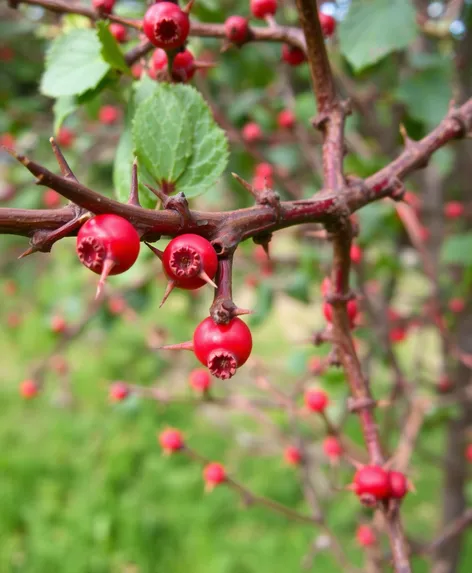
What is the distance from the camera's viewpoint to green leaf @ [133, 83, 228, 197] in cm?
69

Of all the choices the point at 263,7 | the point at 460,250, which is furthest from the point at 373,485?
the point at 460,250

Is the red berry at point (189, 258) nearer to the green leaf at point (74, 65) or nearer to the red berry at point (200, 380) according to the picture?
the green leaf at point (74, 65)

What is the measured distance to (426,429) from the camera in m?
2.20

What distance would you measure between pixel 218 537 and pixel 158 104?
107 inches

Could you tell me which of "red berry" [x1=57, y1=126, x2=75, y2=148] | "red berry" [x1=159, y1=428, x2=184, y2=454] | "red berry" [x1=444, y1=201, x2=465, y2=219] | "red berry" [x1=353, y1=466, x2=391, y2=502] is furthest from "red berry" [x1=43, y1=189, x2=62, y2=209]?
"red berry" [x1=353, y1=466, x2=391, y2=502]

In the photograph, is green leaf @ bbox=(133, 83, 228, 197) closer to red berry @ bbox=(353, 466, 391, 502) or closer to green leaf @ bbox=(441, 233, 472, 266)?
red berry @ bbox=(353, 466, 391, 502)

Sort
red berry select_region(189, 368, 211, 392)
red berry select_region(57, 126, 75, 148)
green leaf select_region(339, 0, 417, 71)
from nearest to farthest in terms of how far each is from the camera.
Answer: green leaf select_region(339, 0, 417, 71)
red berry select_region(189, 368, 211, 392)
red berry select_region(57, 126, 75, 148)

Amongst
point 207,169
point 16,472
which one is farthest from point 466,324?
point 16,472

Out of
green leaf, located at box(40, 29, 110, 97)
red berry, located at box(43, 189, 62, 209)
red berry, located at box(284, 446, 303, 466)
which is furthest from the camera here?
red berry, located at box(43, 189, 62, 209)

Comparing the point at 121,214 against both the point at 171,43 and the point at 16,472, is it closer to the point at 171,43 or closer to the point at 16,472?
the point at 171,43

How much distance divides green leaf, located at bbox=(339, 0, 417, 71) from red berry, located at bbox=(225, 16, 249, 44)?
0.35 metres

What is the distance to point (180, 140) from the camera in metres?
0.70

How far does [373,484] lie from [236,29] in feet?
2.16

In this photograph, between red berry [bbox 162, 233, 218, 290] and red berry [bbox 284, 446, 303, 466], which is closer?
red berry [bbox 162, 233, 218, 290]
